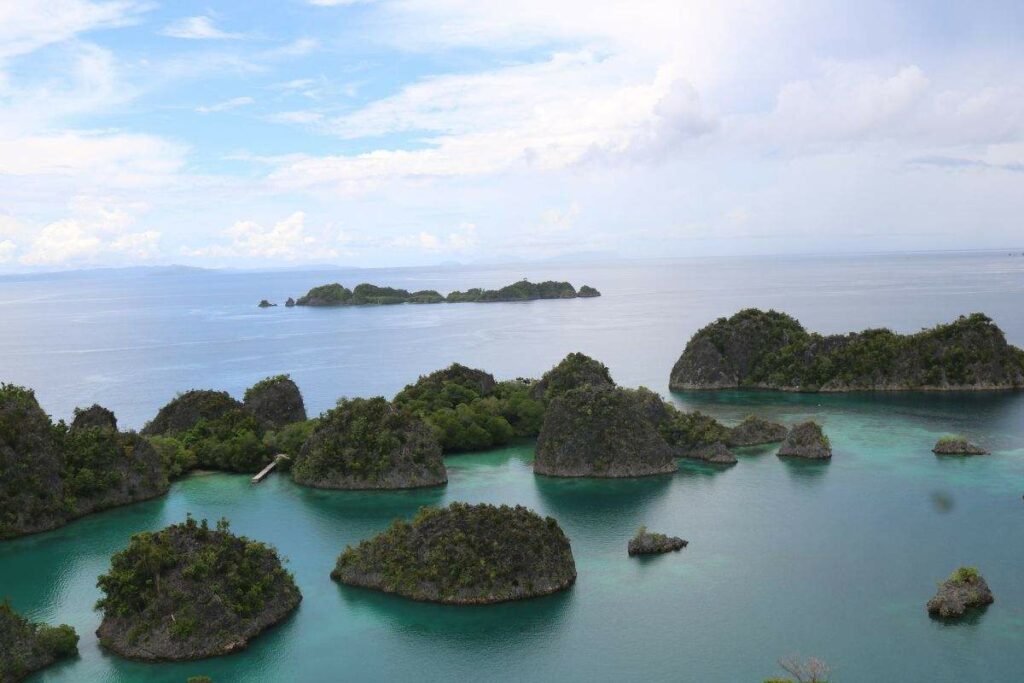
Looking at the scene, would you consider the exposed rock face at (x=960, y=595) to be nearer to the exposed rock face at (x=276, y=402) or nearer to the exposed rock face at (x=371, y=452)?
the exposed rock face at (x=371, y=452)

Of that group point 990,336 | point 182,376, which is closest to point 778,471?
point 990,336

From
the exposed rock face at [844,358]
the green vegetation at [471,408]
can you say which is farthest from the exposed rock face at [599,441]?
the exposed rock face at [844,358]

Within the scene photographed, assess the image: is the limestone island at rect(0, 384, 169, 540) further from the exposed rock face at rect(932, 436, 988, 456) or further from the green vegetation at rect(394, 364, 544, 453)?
the exposed rock face at rect(932, 436, 988, 456)

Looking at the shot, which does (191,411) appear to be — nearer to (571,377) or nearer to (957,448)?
(571,377)

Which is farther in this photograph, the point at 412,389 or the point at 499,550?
the point at 412,389

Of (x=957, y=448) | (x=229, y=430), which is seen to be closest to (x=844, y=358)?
(x=957, y=448)

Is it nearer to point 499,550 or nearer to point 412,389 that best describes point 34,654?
point 499,550
